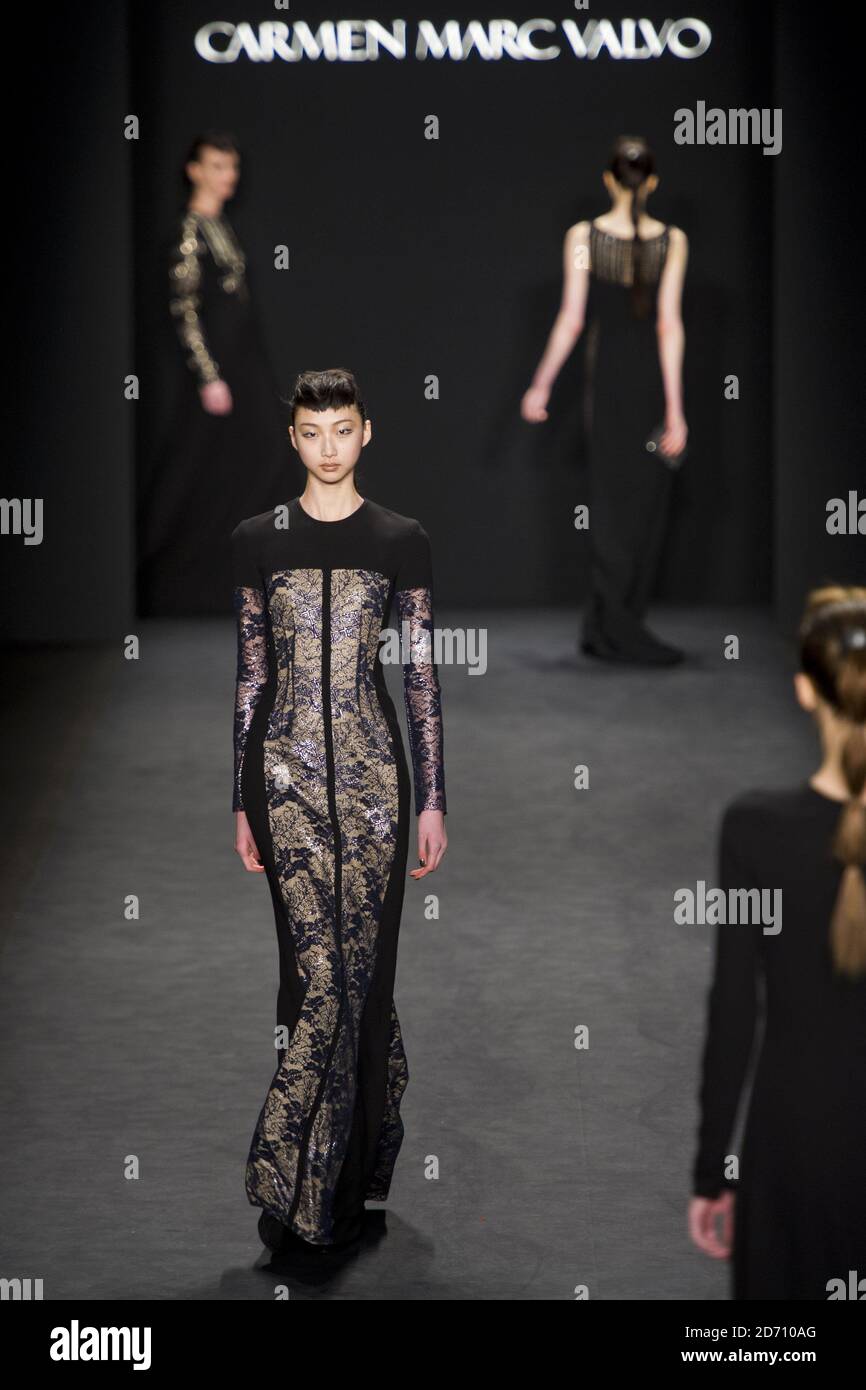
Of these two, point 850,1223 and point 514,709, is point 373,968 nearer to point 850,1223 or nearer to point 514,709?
point 850,1223

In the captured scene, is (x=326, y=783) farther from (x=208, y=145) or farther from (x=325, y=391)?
(x=208, y=145)

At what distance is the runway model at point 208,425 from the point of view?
10367 mm

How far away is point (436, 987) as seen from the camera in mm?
5898

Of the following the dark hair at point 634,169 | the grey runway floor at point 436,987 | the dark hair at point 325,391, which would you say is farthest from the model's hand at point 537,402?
the dark hair at point 325,391

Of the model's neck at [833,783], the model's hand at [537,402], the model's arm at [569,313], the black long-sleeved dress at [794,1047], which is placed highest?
the model's arm at [569,313]

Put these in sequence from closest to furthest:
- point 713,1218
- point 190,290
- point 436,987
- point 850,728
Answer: point 850,728 → point 713,1218 → point 436,987 → point 190,290

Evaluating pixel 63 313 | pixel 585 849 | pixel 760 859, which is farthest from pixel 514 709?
pixel 760 859

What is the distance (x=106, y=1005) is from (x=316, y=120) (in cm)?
583

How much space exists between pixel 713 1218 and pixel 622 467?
6.87 meters

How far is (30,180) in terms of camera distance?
987cm

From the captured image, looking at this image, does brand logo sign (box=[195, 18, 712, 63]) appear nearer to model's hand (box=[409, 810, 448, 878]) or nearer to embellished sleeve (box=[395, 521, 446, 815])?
Result: embellished sleeve (box=[395, 521, 446, 815])

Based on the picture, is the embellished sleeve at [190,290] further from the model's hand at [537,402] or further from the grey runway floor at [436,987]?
the model's hand at [537,402]

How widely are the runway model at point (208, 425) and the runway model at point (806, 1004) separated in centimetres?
773

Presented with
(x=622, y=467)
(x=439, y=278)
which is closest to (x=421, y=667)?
(x=622, y=467)
